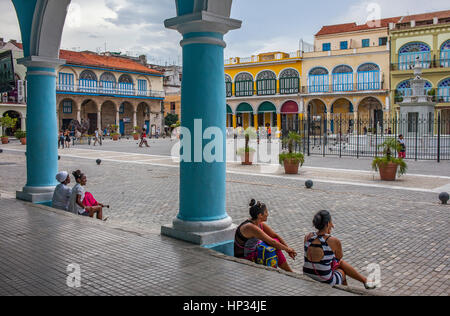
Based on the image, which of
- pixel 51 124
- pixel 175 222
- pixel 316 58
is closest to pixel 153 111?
pixel 316 58

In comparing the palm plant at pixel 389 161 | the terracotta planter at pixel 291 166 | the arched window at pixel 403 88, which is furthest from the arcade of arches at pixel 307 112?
the palm plant at pixel 389 161

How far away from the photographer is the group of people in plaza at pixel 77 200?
676 cm

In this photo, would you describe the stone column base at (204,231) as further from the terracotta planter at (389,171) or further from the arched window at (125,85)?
the arched window at (125,85)

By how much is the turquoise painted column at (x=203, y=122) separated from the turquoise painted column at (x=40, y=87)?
12.0ft

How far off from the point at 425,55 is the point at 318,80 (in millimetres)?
9877

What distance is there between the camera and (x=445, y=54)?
118 feet

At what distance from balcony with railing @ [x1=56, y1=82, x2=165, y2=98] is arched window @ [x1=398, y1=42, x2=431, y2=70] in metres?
26.3

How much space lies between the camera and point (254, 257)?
4480 millimetres

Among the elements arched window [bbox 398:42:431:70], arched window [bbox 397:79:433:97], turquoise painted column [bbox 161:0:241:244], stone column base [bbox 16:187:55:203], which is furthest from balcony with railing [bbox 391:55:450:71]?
turquoise painted column [bbox 161:0:241:244]

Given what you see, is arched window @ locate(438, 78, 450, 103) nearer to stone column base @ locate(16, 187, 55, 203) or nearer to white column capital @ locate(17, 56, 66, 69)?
white column capital @ locate(17, 56, 66, 69)

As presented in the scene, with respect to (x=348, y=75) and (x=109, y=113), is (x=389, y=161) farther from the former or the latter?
(x=109, y=113)
